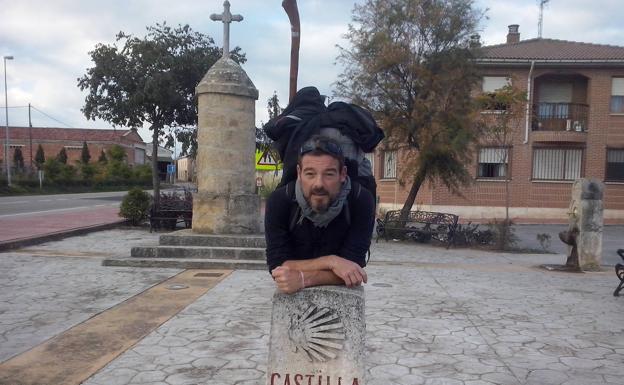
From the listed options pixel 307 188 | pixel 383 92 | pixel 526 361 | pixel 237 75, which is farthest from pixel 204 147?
pixel 307 188

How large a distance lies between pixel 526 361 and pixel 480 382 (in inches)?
Result: 30.9

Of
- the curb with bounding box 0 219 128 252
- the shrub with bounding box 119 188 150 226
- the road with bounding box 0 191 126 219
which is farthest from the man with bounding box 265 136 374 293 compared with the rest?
the road with bounding box 0 191 126 219

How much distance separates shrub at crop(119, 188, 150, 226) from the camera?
15672 mm

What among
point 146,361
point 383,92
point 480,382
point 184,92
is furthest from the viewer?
point 184,92

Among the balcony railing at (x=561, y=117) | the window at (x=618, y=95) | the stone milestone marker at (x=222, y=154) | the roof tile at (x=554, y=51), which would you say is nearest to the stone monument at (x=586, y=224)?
the stone milestone marker at (x=222, y=154)

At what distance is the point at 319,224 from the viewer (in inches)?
102

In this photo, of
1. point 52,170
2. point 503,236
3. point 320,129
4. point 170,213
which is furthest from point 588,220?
point 52,170

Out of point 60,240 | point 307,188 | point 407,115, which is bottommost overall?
point 60,240

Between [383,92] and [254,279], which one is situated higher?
[383,92]

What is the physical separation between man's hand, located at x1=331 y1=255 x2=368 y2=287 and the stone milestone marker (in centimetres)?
754

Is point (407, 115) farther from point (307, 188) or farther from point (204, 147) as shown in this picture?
point (307, 188)

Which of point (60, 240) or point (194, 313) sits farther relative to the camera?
point (60, 240)

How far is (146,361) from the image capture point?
4.38 m

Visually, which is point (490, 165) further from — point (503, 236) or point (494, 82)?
point (503, 236)
